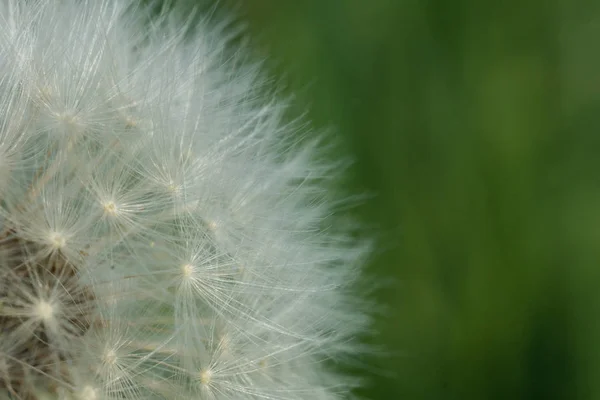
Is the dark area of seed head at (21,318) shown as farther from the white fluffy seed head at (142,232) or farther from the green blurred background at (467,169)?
the green blurred background at (467,169)

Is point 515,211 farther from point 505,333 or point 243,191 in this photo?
point 243,191

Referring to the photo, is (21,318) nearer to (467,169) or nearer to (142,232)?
(142,232)

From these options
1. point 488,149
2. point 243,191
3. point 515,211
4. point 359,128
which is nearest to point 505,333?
point 515,211

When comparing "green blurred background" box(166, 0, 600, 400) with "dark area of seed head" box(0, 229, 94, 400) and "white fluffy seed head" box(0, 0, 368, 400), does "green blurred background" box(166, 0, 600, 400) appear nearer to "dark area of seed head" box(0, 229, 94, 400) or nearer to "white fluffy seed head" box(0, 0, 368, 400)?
"white fluffy seed head" box(0, 0, 368, 400)

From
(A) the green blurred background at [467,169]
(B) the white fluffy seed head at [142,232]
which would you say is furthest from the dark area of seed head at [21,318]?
(A) the green blurred background at [467,169]

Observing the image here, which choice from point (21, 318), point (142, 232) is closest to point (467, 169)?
point (142, 232)
